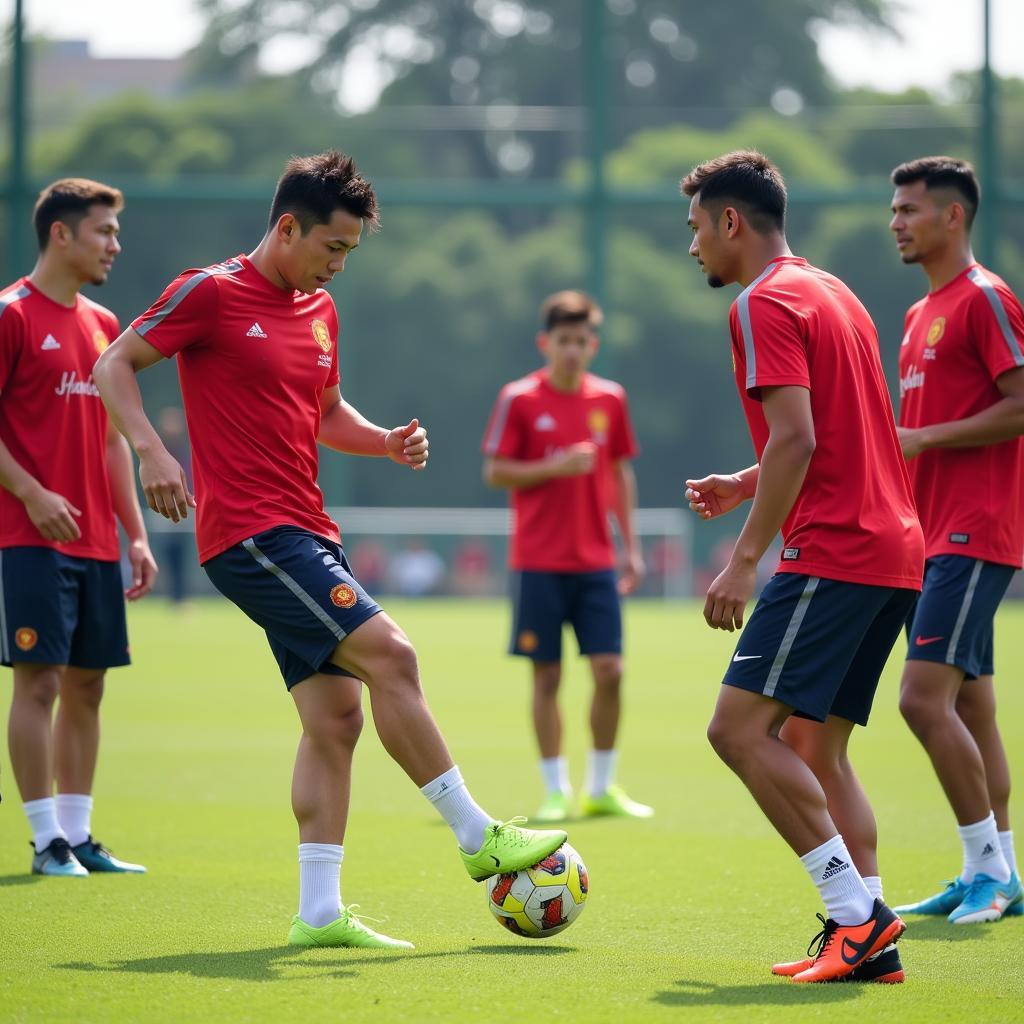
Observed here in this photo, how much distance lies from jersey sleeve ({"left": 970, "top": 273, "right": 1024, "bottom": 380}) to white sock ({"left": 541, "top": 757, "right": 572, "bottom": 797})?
3445 mm

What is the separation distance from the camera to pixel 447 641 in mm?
18969

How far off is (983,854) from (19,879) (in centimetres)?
356

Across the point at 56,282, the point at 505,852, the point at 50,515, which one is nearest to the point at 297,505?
the point at 505,852

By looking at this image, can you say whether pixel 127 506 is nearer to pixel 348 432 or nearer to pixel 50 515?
pixel 50 515

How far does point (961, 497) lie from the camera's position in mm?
5961

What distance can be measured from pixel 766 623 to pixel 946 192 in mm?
2315

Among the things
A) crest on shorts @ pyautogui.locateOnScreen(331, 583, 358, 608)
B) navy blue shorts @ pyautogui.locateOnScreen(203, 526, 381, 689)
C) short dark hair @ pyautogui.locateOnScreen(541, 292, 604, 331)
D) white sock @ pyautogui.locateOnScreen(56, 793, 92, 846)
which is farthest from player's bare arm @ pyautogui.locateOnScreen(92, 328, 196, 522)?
short dark hair @ pyautogui.locateOnScreen(541, 292, 604, 331)

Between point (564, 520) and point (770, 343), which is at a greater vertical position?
point (770, 343)

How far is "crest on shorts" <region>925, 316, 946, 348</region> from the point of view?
6008 mm

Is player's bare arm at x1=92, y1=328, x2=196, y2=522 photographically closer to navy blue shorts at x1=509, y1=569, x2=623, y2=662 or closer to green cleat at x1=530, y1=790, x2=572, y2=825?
green cleat at x1=530, y1=790, x2=572, y2=825

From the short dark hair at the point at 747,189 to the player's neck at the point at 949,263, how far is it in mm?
1466

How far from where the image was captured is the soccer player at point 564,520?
8.58 meters

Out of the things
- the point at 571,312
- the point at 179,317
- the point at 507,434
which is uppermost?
the point at 571,312

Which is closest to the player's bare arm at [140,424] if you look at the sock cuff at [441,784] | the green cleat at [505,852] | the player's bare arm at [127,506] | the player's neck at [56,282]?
the sock cuff at [441,784]
